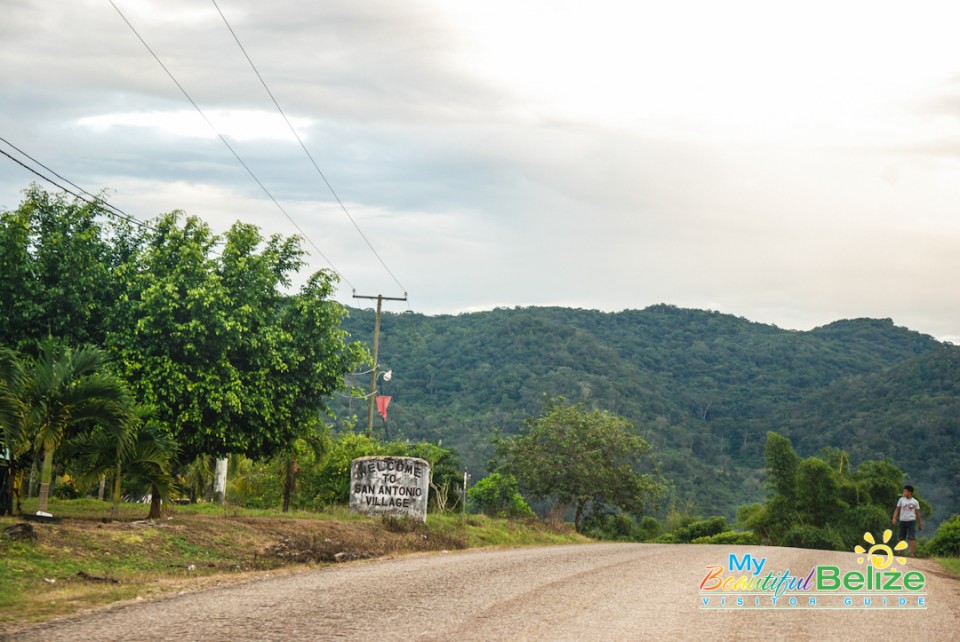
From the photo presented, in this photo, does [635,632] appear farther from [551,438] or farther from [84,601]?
[551,438]

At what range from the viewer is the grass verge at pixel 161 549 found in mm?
12633

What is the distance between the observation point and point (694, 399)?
125 m

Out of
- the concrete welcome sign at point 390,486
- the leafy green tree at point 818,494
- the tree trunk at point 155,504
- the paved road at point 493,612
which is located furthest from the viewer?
the leafy green tree at point 818,494

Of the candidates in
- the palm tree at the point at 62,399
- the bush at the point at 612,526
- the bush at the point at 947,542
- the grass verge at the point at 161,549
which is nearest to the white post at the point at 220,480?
the grass verge at the point at 161,549

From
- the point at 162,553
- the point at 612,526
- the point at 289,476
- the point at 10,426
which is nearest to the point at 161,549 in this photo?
the point at 162,553

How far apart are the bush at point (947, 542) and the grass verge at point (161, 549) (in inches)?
628

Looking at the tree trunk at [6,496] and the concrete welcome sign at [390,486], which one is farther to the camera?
the concrete welcome sign at [390,486]

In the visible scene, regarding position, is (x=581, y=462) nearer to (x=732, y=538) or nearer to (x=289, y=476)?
(x=732, y=538)

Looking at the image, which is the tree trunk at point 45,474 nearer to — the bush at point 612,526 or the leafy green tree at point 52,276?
the leafy green tree at point 52,276

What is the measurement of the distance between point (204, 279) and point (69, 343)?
390cm

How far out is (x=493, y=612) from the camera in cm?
1161

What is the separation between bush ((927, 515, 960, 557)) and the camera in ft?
105

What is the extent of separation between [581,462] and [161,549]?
39717 mm

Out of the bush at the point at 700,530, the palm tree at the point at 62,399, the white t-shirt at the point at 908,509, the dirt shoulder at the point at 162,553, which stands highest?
the palm tree at the point at 62,399
